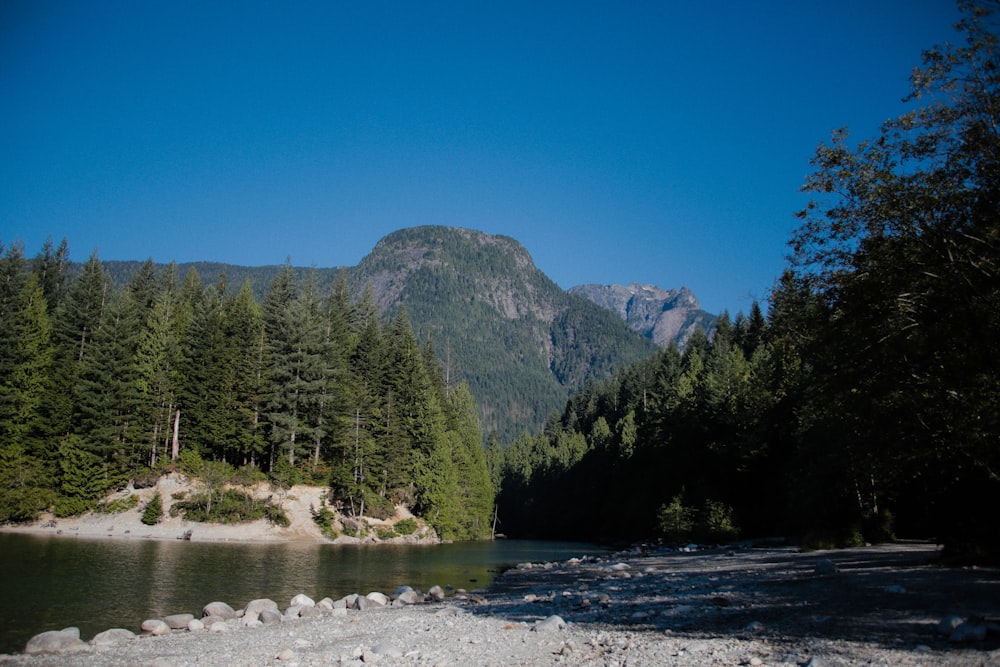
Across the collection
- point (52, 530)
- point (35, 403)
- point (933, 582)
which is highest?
point (35, 403)

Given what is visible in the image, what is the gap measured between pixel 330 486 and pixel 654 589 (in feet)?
129

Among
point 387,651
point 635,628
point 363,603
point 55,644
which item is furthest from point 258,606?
point 635,628

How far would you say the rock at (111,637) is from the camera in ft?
46.7

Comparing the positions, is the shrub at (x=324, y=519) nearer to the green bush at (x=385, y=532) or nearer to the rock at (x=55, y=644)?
the green bush at (x=385, y=532)

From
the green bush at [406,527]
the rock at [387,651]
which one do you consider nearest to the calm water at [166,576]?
the rock at [387,651]

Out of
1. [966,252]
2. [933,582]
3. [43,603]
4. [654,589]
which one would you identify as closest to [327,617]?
[43,603]

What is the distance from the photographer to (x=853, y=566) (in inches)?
786

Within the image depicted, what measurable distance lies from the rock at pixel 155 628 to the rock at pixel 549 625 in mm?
9672

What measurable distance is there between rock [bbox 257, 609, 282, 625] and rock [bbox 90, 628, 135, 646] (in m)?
3.51

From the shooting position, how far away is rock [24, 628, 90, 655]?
43.8 feet

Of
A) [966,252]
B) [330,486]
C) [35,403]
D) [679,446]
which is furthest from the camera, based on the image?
[679,446]

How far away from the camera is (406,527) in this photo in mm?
58375

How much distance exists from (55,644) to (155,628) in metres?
2.80

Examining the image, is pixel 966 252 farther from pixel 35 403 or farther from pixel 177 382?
pixel 35 403
